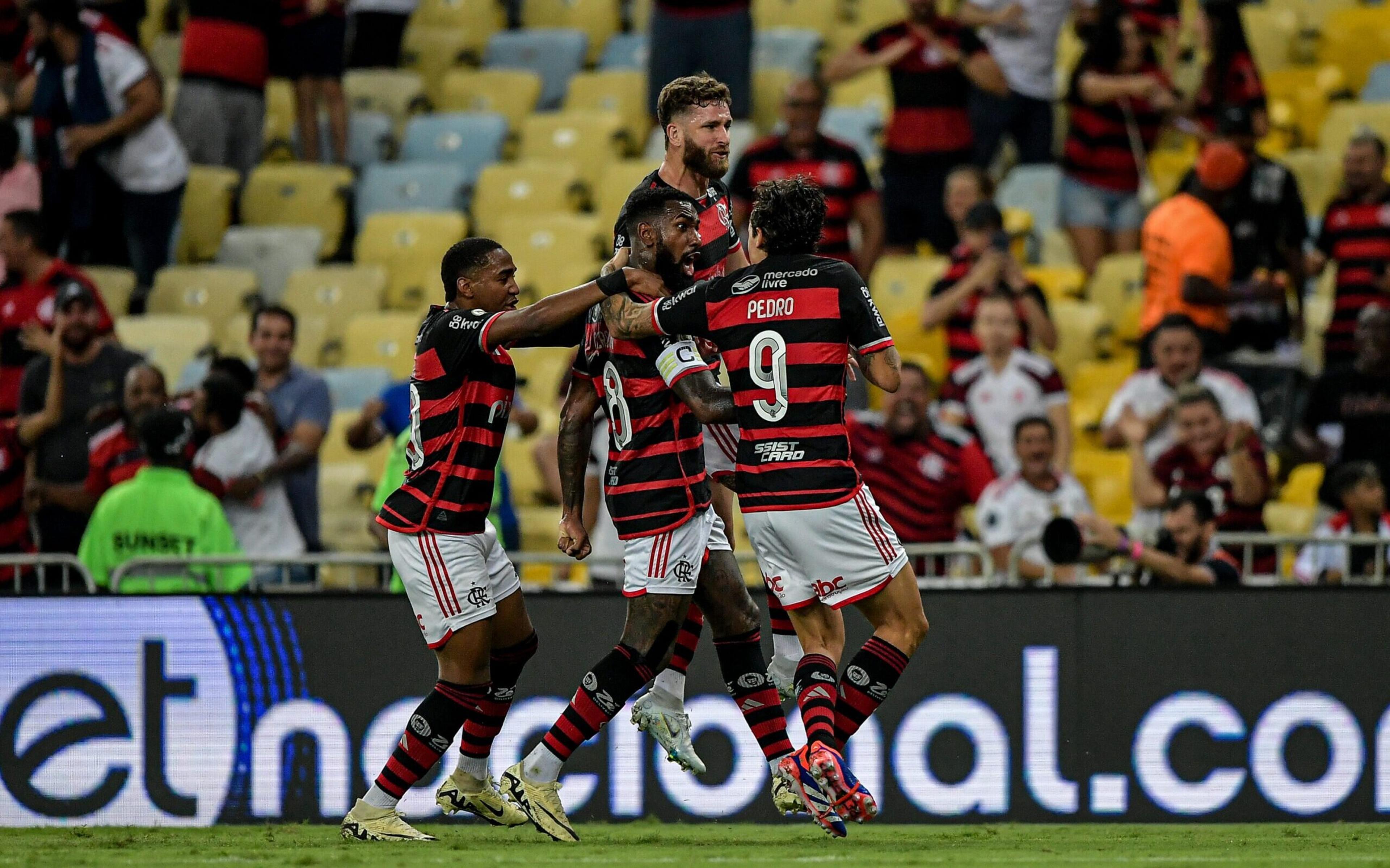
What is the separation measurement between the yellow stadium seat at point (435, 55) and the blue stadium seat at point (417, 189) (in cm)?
173

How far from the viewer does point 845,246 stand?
12.6 meters

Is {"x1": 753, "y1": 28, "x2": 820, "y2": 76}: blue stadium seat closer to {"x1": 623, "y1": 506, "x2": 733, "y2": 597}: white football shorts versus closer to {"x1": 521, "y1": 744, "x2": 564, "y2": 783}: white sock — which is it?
{"x1": 623, "y1": 506, "x2": 733, "y2": 597}: white football shorts

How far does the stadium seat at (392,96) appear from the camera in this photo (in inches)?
638

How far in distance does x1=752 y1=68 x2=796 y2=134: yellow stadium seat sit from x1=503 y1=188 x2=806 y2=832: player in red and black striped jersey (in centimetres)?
735

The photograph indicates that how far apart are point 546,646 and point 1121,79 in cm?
613

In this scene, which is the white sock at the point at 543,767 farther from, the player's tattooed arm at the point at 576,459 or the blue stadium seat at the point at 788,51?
the blue stadium seat at the point at 788,51

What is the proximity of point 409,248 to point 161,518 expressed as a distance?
15.6 ft

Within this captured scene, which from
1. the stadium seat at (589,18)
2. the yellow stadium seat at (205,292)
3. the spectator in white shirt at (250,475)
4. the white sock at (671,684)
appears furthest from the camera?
the stadium seat at (589,18)

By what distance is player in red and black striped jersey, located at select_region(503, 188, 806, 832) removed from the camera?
7.66 metres

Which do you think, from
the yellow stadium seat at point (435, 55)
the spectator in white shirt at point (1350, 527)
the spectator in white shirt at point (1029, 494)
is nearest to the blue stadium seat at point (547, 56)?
the yellow stadium seat at point (435, 55)

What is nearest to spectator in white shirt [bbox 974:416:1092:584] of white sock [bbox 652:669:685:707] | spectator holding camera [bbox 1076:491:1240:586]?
spectator holding camera [bbox 1076:491:1240:586]

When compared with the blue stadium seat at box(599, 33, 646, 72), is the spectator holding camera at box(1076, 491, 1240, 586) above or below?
below

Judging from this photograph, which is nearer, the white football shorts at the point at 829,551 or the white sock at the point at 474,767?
the white football shorts at the point at 829,551

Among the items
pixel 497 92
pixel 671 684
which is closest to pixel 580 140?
pixel 497 92
